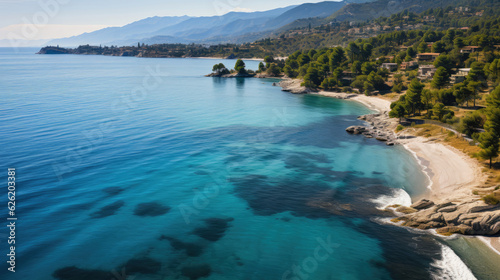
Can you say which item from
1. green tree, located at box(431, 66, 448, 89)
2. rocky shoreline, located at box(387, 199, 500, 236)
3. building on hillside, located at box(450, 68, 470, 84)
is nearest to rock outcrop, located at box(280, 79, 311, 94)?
building on hillside, located at box(450, 68, 470, 84)

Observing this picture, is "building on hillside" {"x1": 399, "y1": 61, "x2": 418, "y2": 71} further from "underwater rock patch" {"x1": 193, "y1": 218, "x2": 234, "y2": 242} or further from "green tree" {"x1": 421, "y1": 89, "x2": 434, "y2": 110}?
"underwater rock patch" {"x1": 193, "y1": 218, "x2": 234, "y2": 242}

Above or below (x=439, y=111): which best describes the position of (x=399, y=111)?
below

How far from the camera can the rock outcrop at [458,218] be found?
3947cm

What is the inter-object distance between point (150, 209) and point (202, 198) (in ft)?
27.0

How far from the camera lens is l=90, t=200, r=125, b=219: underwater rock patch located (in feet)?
142

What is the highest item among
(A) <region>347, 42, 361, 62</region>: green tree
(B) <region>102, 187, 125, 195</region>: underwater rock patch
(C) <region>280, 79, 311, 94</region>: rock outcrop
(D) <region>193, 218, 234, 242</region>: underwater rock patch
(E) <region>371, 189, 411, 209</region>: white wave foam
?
(A) <region>347, 42, 361, 62</region>: green tree

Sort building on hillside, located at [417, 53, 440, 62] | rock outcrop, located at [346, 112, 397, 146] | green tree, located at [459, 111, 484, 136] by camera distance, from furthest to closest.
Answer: building on hillside, located at [417, 53, 440, 62], rock outcrop, located at [346, 112, 397, 146], green tree, located at [459, 111, 484, 136]

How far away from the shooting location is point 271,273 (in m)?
33.1

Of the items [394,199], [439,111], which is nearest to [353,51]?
[439,111]

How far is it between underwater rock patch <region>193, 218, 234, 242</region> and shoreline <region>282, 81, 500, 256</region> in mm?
32287

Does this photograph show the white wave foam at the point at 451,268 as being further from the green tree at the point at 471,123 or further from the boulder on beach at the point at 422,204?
the green tree at the point at 471,123

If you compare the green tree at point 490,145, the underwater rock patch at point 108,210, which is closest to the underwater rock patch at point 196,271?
the underwater rock patch at point 108,210

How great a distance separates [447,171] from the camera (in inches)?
2266

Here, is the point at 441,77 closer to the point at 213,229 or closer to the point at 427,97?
the point at 427,97
